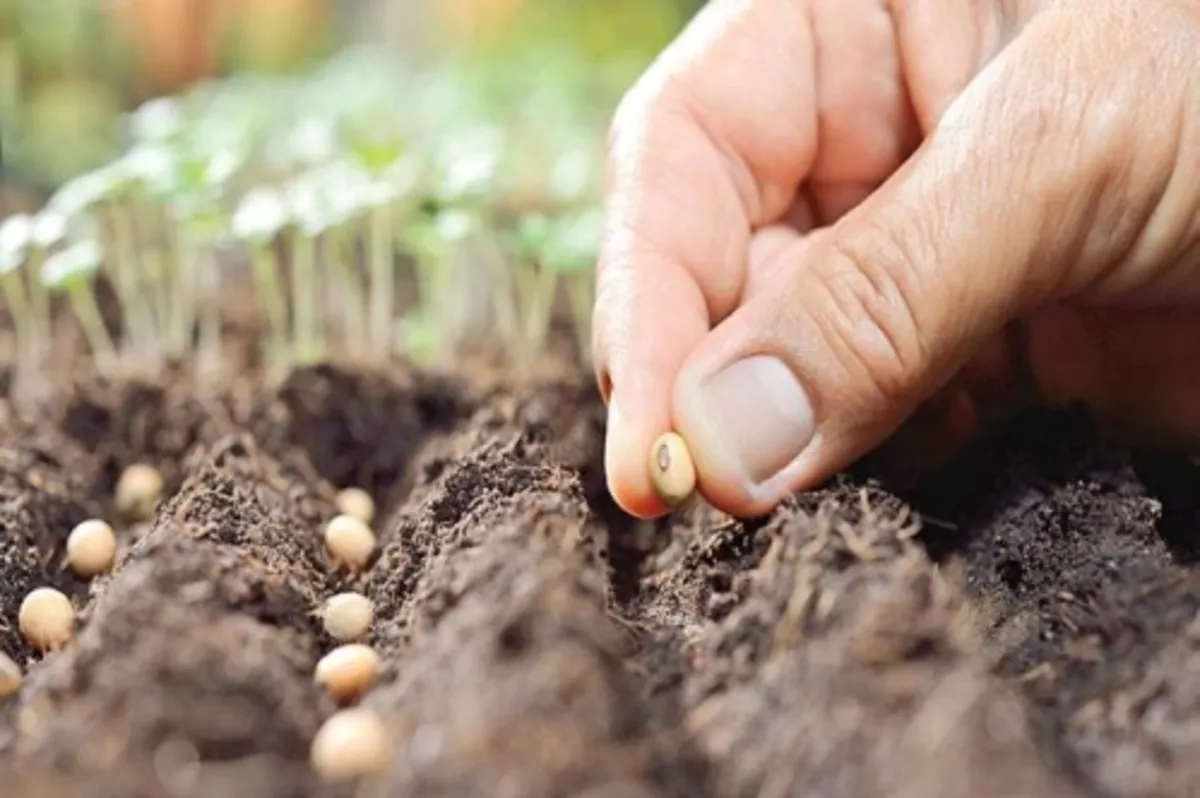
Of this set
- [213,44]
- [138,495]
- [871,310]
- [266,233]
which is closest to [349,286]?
[266,233]

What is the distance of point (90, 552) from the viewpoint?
1.22 metres

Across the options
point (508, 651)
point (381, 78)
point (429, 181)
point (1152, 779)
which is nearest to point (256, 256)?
point (429, 181)

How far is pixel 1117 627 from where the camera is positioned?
0.83 metres

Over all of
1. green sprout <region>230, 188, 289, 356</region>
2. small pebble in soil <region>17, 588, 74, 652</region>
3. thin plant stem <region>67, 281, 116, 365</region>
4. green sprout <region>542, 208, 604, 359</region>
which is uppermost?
thin plant stem <region>67, 281, 116, 365</region>

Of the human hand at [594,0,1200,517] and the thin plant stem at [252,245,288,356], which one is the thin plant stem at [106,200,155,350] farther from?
the human hand at [594,0,1200,517]

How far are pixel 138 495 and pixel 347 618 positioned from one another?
0.53m

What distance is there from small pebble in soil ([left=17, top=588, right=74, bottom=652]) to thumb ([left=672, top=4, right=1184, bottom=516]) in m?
0.52

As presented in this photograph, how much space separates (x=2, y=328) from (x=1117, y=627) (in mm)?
1998

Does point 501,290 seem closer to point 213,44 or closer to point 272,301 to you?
point 272,301

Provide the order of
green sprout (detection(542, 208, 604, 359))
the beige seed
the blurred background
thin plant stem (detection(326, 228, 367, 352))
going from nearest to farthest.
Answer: the beige seed, green sprout (detection(542, 208, 604, 359)), thin plant stem (detection(326, 228, 367, 352)), the blurred background

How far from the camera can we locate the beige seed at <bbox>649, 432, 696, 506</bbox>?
3.74 ft

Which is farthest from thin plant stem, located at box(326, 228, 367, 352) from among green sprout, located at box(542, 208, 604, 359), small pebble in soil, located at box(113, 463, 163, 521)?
small pebble in soil, located at box(113, 463, 163, 521)

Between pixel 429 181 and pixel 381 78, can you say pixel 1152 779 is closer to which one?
pixel 429 181

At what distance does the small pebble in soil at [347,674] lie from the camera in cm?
88
